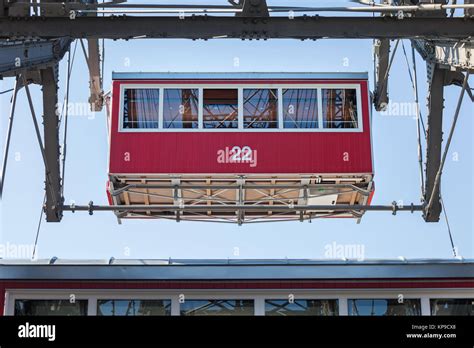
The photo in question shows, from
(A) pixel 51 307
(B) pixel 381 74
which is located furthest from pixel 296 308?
(B) pixel 381 74

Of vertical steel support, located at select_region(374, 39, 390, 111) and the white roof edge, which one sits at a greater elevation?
vertical steel support, located at select_region(374, 39, 390, 111)

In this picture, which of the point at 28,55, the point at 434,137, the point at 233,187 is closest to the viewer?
the point at 28,55

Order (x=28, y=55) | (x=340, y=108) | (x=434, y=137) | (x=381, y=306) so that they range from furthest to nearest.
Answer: (x=340, y=108)
(x=434, y=137)
(x=28, y=55)
(x=381, y=306)

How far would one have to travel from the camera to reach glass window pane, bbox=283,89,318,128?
1925 centimetres

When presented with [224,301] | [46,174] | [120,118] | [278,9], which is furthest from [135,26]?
[120,118]

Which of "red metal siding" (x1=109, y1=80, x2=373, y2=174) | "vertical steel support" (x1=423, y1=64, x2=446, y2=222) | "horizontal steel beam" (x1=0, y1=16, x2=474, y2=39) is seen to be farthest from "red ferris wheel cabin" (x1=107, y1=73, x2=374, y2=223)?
"horizontal steel beam" (x1=0, y1=16, x2=474, y2=39)

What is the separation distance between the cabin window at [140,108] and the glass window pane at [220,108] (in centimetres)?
97

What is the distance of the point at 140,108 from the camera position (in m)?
19.3

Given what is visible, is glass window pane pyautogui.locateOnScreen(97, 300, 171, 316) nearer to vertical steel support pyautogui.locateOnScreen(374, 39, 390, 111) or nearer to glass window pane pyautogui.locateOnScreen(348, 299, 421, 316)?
glass window pane pyautogui.locateOnScreen(348, 299, 421, 316)

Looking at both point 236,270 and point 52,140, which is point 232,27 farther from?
point 52,140

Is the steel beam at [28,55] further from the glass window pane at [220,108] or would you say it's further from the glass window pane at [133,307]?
the glass window pane at [220,108]

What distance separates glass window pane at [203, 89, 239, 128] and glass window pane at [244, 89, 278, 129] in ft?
0.71

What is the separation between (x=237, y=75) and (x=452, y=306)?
30.7ft
